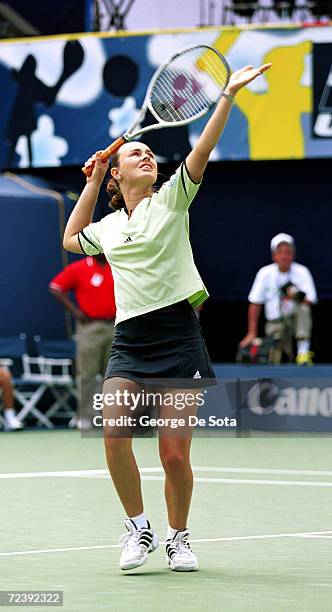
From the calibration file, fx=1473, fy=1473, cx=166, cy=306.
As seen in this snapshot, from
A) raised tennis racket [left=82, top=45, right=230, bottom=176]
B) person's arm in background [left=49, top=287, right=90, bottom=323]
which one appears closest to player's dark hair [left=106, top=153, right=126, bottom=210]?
raised tennis racket [left=82, top=45, right=230, bottom=176]

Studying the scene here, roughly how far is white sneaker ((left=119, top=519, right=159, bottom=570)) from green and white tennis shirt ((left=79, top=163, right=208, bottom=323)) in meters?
0.95

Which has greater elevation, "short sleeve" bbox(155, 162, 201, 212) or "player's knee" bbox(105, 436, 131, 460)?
"short sleeve" bbox(155, 162, 201, 212)

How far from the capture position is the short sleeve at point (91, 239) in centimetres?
686

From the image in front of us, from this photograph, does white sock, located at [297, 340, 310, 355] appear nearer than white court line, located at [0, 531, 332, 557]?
No

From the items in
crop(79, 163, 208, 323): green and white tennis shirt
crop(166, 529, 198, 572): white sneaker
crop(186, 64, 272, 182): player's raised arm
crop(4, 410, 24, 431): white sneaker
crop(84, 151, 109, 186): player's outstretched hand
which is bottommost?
crop(4, 410, 24, 431): white sneaker

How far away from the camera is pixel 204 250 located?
18.0m

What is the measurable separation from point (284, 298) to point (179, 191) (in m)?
9.74

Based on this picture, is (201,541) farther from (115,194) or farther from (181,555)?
(115,194)

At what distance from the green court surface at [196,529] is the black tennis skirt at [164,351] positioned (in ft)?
2.83

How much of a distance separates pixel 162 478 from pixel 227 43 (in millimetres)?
7378

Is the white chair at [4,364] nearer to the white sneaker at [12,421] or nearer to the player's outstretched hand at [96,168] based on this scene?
the white sneaker at [12,421]

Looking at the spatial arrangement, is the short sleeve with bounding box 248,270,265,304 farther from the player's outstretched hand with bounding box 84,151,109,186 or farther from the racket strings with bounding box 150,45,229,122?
the player's outstretched hand with bounding box 84,151,109,186

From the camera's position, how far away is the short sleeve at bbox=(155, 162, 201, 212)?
641cm

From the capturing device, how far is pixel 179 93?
7422 millimetres
